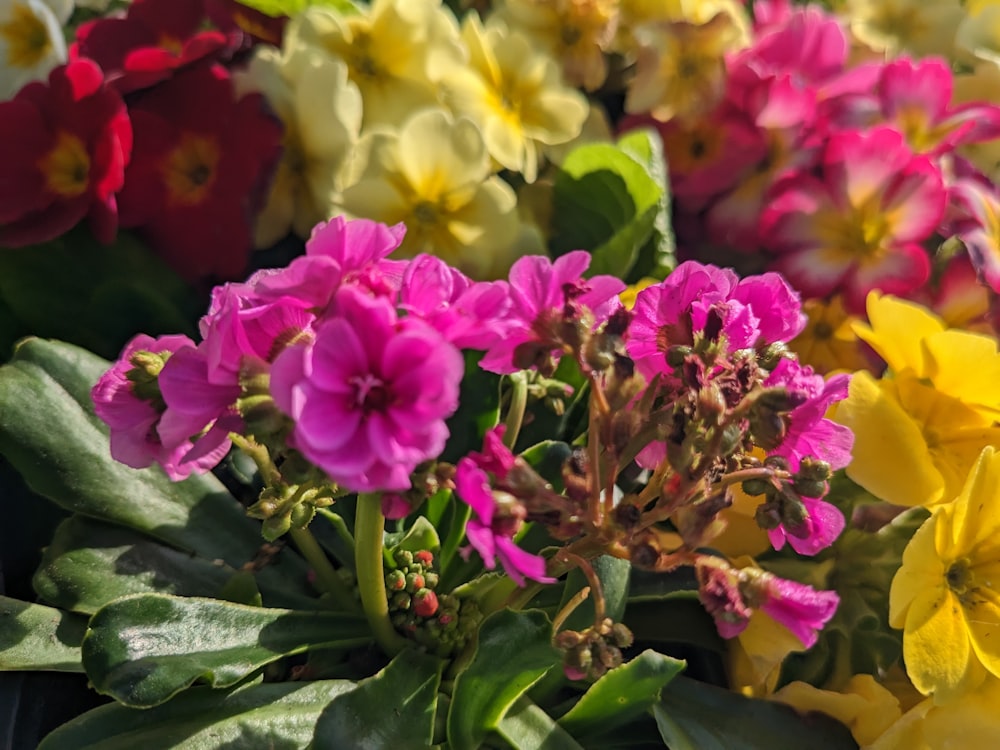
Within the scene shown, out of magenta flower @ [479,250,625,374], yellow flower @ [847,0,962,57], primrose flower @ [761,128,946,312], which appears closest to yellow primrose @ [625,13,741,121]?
primrose flower @ [761,128,946,312]

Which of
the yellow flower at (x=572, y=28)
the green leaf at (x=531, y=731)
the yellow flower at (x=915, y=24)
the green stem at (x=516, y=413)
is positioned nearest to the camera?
the green leaf at (x=531, y=731)

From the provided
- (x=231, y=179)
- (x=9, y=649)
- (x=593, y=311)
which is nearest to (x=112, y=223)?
(x=231, y=179)

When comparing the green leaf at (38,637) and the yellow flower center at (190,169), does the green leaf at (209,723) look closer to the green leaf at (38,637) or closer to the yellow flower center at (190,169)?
the green leaf at (38,637)

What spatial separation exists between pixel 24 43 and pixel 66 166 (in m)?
0.22

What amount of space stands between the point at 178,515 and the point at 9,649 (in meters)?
0.17

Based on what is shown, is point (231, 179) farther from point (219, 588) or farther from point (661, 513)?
point (661, 513)

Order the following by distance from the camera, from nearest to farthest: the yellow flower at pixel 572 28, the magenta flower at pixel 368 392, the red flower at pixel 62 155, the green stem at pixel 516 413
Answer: the magenta flower at pixel 368 392 < the green stem at pixel 516 413 < the red flower at pixel 62 155 < the yellow flower at pixel 572 28

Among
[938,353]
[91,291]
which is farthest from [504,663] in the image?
[91,291]

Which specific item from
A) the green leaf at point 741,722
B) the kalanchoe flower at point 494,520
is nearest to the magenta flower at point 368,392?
the kalanchoe flower at point 494,520

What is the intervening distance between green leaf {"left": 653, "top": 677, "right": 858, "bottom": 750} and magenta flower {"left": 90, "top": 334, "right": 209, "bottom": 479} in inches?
16.3

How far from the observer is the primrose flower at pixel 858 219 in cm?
101

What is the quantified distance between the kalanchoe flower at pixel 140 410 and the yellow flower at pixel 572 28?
72 centimetres

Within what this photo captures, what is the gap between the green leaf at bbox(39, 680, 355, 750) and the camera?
23.5 inches

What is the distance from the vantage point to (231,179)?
3.02 feet
